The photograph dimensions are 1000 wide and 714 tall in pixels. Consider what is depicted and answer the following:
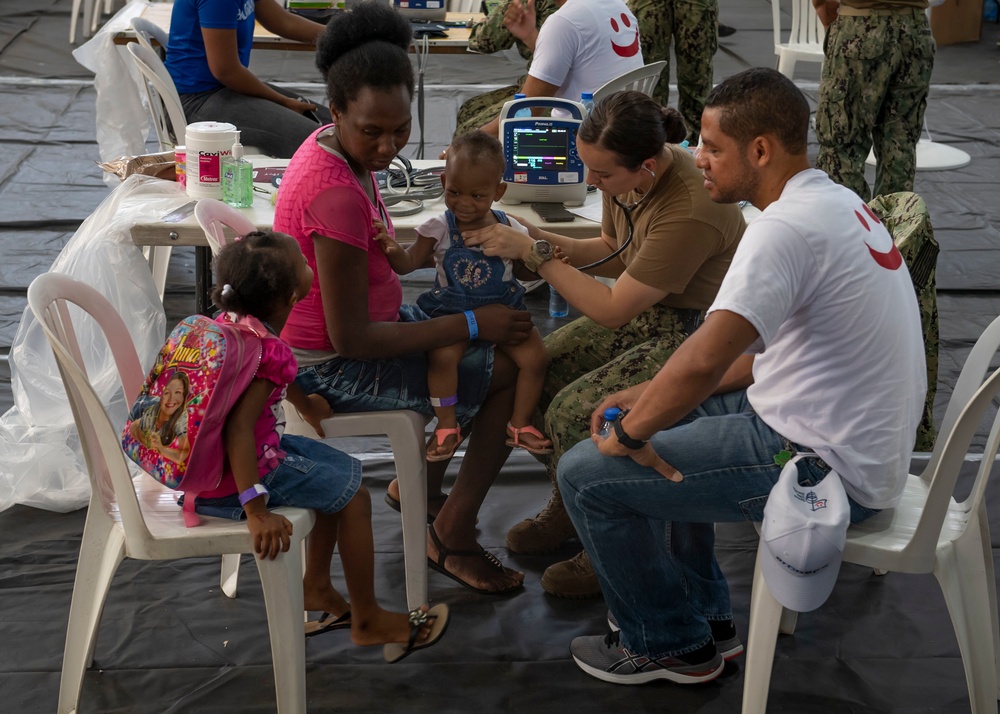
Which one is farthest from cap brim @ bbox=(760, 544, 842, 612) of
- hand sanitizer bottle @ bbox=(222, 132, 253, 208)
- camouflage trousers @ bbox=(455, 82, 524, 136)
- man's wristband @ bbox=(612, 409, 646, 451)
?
camouflage trousers @ bbox=(455, 82, 524, 136)

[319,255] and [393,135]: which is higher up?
[393,135]

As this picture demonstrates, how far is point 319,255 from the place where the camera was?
200cm

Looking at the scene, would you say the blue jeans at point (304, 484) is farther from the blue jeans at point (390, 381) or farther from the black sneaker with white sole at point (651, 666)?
the black sneaker with white sole at point (651, 666)

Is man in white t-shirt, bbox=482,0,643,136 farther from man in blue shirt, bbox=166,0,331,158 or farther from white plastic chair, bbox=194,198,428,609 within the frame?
white plastic chair, bbox=194,198,428,609

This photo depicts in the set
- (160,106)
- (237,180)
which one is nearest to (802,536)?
(237,180)

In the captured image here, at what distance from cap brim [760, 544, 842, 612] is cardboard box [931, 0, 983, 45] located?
25.3ft

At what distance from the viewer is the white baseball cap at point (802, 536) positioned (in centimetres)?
170

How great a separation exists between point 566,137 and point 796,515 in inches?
52.0

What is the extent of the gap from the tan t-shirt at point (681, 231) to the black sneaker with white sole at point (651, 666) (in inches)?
28.0

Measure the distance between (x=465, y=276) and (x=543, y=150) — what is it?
599 millimetres

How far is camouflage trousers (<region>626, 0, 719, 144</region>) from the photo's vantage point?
14.0ft

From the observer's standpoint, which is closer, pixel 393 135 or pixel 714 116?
pixel 714 116

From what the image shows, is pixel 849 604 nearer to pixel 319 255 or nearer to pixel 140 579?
pixel 319 255

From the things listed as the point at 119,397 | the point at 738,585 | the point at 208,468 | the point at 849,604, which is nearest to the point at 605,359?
the point at 738,585
